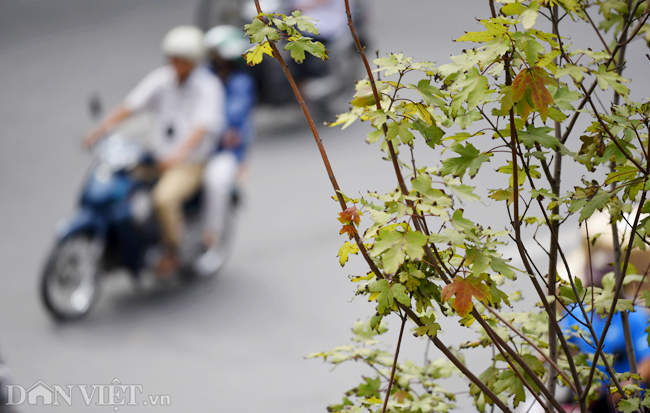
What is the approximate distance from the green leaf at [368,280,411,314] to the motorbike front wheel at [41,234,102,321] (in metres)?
3.22

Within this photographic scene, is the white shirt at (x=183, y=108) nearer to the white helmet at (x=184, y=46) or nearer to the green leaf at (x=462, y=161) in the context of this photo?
the white helmet at (x=184, y=46)

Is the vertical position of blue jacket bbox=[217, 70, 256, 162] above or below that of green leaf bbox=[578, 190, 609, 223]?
above

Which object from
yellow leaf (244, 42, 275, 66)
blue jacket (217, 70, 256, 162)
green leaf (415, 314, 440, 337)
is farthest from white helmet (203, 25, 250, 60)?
green leaf (415, 314, 440, 337)

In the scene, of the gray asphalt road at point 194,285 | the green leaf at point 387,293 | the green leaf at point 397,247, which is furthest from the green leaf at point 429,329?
the gray asphalt road at point 194,285

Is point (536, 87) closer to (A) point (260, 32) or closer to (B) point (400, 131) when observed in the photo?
(B) point (400, 131)

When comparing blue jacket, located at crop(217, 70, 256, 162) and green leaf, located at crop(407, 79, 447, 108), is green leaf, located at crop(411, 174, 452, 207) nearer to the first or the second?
green leaf, located at crop(407, 79, 447, 108)

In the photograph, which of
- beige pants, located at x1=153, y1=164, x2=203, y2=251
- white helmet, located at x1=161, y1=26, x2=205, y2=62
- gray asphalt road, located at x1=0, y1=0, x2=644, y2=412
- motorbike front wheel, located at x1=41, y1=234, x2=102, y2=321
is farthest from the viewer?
white helmet, located at x1=161, y1=26, x2=205, y2=62

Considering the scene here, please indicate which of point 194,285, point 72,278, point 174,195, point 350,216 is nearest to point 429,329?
point 350,216

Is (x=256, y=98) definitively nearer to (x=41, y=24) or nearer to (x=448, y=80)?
(x=41, y=24)

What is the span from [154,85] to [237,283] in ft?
5.02

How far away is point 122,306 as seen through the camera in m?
4.36

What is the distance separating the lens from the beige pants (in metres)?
4.06

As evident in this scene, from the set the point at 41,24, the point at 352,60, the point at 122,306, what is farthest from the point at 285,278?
the point at 41,24

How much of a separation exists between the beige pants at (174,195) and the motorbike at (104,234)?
0.20 feet
